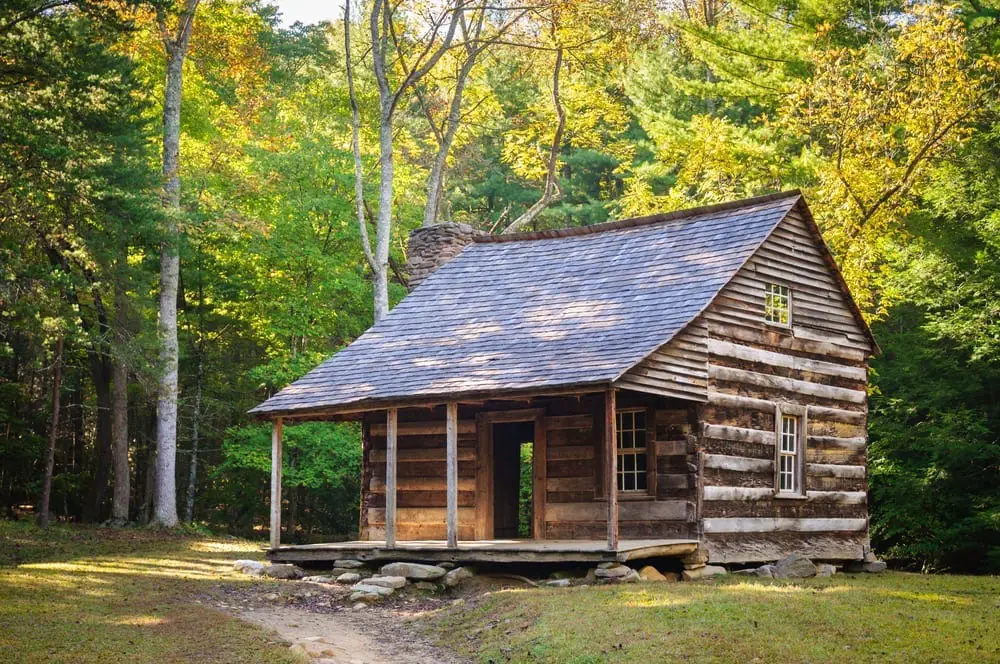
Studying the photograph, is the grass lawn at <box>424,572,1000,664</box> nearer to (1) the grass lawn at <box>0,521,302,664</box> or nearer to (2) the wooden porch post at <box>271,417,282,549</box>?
(1) the grass lawn at <box>0,521,302,664</box>

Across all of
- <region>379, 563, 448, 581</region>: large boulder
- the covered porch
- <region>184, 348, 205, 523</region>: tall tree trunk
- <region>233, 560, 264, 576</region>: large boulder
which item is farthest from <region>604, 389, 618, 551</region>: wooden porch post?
<region>184, 348, 205, 523</region>: tall tree trunk

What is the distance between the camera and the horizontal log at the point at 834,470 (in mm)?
22109

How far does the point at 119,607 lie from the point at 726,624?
26.9 ft

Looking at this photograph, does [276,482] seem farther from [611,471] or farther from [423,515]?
[611,471]

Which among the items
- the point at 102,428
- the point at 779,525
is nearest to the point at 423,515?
the point at 779,525

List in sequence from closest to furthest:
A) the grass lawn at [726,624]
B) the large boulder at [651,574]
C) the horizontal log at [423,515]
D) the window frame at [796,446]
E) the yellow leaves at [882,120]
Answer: the grass lawn at [726,624], the large boulder at [651,574], the window frame at [796,446], the horizontal log at [423,515], the yellow leaves at [882,120]

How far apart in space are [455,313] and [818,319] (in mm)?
7122

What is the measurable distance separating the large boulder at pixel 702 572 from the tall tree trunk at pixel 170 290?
15870 millimetres

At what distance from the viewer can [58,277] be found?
68.6 feet

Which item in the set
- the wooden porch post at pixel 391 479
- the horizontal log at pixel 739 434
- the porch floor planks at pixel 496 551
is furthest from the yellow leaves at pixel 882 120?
the wooden porch post at pixel 391 479

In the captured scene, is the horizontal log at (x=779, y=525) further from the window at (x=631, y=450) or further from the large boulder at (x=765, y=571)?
the window at (x=631, y=450)

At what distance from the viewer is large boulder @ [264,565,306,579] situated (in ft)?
67.3

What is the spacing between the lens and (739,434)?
66.6ft

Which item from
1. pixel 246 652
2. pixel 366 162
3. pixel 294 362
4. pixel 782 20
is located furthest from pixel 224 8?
pixel 246 652
